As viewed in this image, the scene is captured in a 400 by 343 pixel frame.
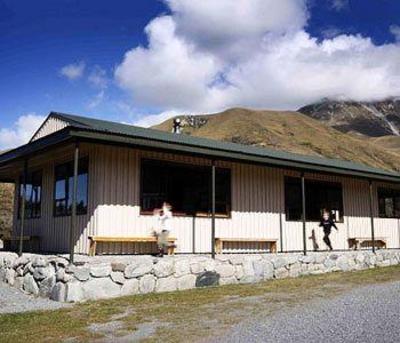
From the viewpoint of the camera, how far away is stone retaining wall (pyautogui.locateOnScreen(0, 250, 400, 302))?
10.3 m

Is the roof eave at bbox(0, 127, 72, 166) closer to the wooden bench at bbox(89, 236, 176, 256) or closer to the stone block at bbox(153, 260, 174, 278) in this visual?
the wooden bench at bbox(89, 236, 176, 256)

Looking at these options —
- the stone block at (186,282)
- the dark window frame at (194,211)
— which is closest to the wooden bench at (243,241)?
the dark window frame at (194,211)

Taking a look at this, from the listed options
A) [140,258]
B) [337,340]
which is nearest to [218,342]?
[337,340]

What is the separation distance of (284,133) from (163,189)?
81337mm

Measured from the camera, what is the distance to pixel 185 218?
1404 cm

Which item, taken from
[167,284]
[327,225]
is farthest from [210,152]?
[327,225]

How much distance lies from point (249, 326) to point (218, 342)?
1017 millimetres

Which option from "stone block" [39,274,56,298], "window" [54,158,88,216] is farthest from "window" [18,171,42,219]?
"stone block" [39,274,56,298]

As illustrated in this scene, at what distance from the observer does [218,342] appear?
658 cm

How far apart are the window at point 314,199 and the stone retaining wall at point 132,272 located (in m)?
2.47

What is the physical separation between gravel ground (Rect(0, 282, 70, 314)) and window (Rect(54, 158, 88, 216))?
2.64 metres

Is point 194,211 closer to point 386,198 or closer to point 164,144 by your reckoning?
point 164,144

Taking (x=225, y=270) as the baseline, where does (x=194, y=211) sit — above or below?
above

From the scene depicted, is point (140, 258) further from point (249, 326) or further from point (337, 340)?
point (337, 340)
